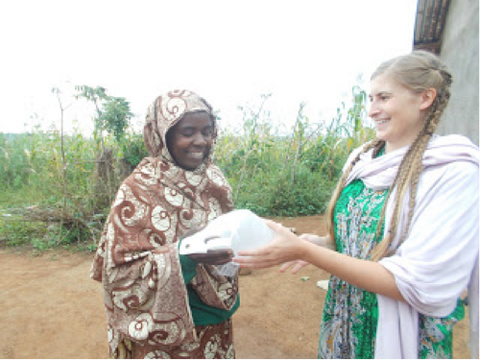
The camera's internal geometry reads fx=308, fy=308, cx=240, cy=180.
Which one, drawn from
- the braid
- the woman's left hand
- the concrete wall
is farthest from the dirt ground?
the concrete wall

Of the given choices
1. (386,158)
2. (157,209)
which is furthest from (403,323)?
(157,209)

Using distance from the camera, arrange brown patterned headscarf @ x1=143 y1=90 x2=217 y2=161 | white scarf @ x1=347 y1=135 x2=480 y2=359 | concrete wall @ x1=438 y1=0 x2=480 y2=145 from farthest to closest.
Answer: concrete wall @ x1=438 y1=0 x2=480 y2=145 < brown patterned headscarf @ x1=143 y1=90 x2=217 y2=161 < white scarf @ x1=347 y1=135 x2=480 y2=359

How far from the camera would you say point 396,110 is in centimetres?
113

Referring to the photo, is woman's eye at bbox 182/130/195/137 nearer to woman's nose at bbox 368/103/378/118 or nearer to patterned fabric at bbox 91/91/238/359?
patterned fabric at bbox 91/91/238/359

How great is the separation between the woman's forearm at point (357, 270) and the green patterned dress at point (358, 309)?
154 mm

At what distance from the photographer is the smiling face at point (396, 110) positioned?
1120mm

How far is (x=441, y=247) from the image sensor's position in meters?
0.96

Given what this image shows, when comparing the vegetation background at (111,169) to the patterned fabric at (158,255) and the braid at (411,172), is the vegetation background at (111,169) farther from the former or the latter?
the braid at (411,172)

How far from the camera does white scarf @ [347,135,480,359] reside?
0.97 m

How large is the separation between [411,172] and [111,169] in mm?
4458

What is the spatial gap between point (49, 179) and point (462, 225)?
5768mm

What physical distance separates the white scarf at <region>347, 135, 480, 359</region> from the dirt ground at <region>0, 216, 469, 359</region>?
169 cm

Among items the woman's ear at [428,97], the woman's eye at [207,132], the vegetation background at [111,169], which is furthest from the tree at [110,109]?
the woman's ear at [428,97]

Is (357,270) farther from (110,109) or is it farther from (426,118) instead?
(110,109)
